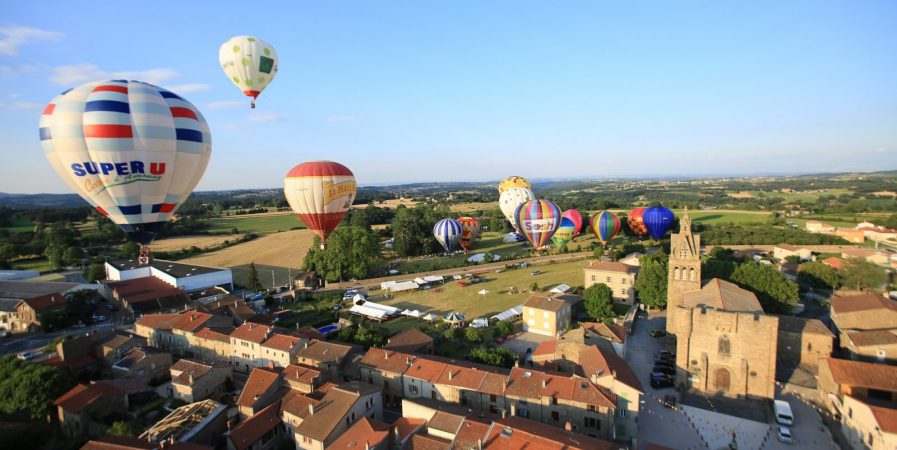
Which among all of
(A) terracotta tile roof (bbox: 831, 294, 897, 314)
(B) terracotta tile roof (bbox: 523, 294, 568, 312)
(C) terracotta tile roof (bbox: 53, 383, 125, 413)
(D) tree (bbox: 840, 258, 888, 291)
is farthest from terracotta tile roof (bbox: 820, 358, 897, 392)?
(C) terracotta tile roof (bbox: 53, 383, 125, 413)

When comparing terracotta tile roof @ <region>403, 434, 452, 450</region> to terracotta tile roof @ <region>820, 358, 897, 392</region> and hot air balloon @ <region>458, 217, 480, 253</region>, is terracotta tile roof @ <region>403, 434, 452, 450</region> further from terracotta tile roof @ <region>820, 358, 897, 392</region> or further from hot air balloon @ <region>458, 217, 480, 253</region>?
hot air balloon @ <region>458, 217, 480, 253</region>

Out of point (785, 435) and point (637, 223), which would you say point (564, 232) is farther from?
point (785, 435)

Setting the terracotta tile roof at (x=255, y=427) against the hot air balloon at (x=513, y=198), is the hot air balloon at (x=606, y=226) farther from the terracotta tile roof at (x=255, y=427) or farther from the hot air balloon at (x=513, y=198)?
the terracotta tile roof at (x=255, y=427)

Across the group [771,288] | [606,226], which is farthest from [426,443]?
[606,226]

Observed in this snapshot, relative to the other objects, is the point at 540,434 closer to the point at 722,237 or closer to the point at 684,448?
the point at 684,448

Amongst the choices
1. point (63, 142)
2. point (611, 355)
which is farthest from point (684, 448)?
point (63, 142)
